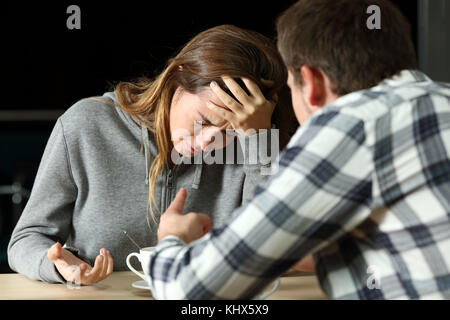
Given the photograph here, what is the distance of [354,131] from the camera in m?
0.66

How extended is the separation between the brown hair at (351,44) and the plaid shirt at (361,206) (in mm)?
55

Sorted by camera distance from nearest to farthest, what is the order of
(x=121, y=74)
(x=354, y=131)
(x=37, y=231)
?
Answer: 1. (x=354, y=131)
2. (x=37, y=231)
3. (x=121, y=74)

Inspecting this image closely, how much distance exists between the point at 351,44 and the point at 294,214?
260 mm

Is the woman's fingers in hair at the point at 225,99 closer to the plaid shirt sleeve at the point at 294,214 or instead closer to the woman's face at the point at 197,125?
the woman's face at the point at 197,125

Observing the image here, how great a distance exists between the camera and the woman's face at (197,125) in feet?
4.30

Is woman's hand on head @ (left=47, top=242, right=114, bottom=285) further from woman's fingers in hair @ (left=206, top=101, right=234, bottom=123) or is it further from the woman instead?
woman's fingers in hair @ (left=206, top=101, right=234, bottom=123)

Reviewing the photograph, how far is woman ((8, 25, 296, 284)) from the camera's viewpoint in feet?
4.30

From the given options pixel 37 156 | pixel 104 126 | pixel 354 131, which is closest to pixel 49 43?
pixel 37 156

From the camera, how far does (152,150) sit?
1.40 meters

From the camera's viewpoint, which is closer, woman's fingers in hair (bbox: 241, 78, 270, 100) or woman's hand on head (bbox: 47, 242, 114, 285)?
woman's hand on head (bbox: 47, 242, 114, 285)

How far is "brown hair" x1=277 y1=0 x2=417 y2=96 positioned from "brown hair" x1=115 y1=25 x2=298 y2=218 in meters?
0.51

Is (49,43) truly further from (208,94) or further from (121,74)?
(208,94)

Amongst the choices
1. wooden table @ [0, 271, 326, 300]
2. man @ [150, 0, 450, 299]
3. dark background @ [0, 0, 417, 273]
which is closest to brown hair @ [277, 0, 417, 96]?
man @ [150, 0, 450, 299]

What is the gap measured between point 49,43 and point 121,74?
402mm
